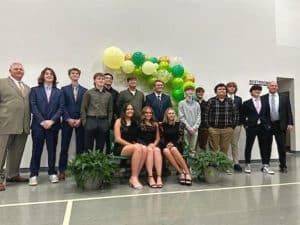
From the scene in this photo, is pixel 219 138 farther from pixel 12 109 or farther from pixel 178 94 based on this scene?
pixel 12 109

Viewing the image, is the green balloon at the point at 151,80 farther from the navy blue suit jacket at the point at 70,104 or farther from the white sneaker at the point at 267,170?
the white sneaker at the point at 267,170

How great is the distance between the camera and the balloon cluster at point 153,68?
5.05 meters

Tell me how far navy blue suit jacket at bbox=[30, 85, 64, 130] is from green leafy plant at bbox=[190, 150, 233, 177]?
1.96 meters

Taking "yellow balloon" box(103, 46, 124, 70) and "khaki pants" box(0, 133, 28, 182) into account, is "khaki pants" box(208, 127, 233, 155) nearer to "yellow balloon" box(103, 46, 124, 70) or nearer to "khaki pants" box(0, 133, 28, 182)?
"yellow balloon" box(103, 46, 124, 70)

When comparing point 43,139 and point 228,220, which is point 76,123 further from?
point 228,220

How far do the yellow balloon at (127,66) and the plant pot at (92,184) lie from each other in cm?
210

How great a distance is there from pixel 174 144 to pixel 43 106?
181 centimetres

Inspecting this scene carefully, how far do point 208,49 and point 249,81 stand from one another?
1124 millimetres

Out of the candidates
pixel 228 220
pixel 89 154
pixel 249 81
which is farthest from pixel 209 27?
pixel 228 220

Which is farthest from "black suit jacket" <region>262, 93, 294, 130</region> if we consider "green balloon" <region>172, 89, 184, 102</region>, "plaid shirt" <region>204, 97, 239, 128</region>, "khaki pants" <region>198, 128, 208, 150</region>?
"green balloon" <region>172, 89, 184, 102</region>

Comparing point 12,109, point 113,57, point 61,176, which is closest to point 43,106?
point 12,109

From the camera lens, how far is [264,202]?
304 cm

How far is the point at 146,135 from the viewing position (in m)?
4.12

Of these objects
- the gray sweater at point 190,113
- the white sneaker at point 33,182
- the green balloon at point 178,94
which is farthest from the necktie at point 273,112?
the white sneaker at point 33,182
